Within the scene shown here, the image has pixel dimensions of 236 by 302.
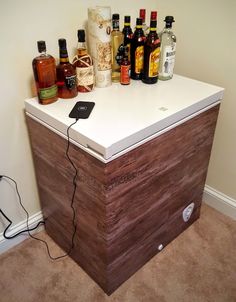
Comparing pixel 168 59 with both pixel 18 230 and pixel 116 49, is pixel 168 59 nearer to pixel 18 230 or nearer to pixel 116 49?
pixel 116 49

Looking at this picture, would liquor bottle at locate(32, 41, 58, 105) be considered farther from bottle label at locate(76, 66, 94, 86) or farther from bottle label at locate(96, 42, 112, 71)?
bottle label at locate(96, 42, 112, 71)

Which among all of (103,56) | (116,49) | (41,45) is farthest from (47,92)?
(116,49)

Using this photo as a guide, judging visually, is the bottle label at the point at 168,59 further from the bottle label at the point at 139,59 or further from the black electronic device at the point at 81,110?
the black electronic device at the point at 81,110

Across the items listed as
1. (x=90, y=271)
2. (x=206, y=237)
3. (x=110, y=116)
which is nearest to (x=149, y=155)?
(x=110, y=116)

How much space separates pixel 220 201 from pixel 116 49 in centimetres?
99

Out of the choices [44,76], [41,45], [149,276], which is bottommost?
[149,276]

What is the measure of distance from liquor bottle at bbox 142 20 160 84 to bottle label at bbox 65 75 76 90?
1.06ft

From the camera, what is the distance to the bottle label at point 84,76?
45.5 inches

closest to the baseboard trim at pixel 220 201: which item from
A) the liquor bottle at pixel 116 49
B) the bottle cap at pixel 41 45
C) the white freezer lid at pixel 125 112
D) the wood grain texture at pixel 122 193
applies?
the wood grain texture at pixel 122 193

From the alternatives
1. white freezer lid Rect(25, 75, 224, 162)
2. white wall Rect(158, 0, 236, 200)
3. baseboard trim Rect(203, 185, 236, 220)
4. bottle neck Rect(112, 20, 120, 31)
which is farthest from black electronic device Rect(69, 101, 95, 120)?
baseboard trim Rect(203, 185, 236, 220)

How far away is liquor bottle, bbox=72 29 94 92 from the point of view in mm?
1151

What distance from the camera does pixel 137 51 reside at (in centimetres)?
125

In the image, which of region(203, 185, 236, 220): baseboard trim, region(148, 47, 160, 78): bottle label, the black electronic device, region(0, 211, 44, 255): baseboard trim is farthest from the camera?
region(203, 185, 236, 220): baseboard trim

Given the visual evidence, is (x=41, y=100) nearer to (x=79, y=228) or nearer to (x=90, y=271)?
(x=79, y=228)
